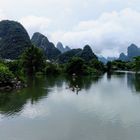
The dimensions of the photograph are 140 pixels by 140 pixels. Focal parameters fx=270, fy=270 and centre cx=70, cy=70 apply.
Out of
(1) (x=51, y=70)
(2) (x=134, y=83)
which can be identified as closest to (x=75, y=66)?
(1) (x=51, y=70)

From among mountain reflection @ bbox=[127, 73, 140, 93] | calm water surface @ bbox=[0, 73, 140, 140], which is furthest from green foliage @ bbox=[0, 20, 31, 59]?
calm water surface @ bbox=[0, 73, 140, 140]

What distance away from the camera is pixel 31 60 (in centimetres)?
8256

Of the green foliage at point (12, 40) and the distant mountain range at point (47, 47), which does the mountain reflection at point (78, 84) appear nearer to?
the green foliage at point (12, 40)

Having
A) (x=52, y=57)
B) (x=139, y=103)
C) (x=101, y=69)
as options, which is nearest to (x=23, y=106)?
(x=139, y=103)

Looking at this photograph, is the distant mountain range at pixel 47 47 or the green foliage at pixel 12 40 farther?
the distant mountain range at pixel 47 47

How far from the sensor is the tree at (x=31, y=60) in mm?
82312

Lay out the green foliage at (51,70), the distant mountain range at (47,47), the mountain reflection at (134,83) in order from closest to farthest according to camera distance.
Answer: the mountain reflection at (134,83)
the green foliage at (51,70)
the distant mountain range at (47,47)

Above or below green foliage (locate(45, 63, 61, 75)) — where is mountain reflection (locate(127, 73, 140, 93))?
below

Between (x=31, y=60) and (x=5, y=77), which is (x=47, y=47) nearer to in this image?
(x=31, y=60)

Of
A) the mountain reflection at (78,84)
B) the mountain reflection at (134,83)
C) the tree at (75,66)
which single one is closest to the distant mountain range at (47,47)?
the tree at (75,66)

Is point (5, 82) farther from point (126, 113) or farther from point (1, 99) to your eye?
point (126, 113)

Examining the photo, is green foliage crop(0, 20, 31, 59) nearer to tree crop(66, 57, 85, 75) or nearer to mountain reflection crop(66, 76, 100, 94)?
tree crop(66, 57, 85, 75)

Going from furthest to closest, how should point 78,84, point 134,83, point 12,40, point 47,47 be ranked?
1. point 47,47
2. point 12,40
3. point 134,83
4. point 78,84

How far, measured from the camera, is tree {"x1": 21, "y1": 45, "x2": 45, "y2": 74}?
82312mm
